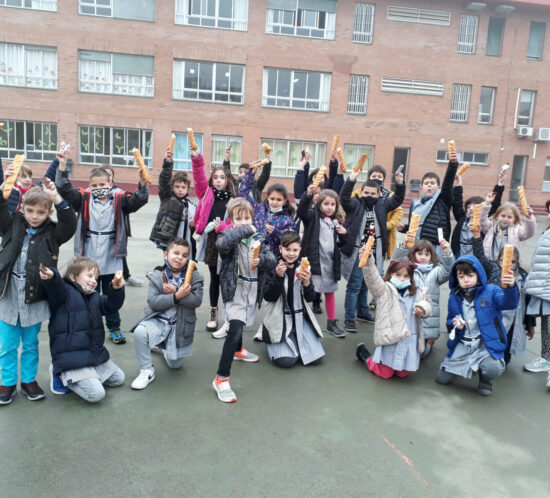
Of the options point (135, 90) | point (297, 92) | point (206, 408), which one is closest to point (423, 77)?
point (297, 92)

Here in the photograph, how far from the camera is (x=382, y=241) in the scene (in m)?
5.28

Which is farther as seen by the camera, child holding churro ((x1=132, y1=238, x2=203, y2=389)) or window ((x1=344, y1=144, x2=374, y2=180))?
window ((x1=344, y1=144, x2=374, y2=180))

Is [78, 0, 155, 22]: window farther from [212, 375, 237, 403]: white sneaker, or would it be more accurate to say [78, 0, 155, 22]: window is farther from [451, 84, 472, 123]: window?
[212, 375, 237, 403]: white sneaker

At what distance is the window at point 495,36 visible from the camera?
22188mm

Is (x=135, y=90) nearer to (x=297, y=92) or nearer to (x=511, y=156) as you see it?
(x=297, y=92)

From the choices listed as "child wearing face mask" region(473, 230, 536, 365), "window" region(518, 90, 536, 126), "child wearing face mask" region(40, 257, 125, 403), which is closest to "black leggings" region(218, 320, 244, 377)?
"child wearing face mask" region(40, 257, 125, 403)

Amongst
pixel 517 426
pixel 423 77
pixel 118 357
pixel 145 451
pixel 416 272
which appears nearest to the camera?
pixel 145 451

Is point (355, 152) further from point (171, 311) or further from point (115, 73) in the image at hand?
point (171, 311)

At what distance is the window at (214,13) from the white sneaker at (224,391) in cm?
2026

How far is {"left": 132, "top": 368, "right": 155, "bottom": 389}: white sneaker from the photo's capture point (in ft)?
11.7

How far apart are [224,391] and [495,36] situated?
966 inches

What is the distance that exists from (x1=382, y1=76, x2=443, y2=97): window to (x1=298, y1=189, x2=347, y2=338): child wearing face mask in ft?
61.2

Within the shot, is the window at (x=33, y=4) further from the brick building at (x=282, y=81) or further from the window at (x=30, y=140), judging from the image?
the window at (x=30, y=140)

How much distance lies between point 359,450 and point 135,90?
20.5 metres
